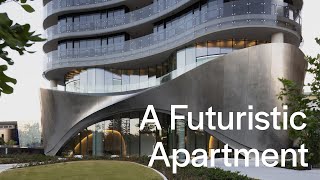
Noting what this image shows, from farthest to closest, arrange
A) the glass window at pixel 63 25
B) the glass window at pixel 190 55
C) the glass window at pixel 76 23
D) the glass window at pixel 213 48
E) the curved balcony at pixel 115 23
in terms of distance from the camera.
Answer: the glass window at pixel 63 25, the glass window at pixel 76 23, the curved balcony at pixel 115 23, the glass window at pixel 190 55, the glass window at pixel 213 48

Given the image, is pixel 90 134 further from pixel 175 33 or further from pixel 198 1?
pixel 198 1

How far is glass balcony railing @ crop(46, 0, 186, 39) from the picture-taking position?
39.3 meters

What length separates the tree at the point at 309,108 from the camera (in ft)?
35.5

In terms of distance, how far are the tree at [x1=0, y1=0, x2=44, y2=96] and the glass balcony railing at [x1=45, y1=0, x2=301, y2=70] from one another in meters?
30.2

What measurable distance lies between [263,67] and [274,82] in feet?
4.47

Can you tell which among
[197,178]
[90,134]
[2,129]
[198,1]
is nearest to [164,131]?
[90,134]

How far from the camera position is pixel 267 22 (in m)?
32.1

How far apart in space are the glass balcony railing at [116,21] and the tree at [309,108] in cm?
1992

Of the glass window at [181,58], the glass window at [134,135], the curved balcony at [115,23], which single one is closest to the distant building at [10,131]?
the curved balcony at [115,23]

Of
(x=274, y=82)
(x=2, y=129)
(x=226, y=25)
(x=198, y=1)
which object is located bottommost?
(x=2, y=129)

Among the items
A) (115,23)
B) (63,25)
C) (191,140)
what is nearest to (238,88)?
(191,140)

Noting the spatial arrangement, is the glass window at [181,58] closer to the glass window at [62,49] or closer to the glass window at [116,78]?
the glass window at [116,78]

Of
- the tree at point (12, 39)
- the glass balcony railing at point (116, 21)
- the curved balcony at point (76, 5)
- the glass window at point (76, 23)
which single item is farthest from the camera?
the glass window at point (76, 23)

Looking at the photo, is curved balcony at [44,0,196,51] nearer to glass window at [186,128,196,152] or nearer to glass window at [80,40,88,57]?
glass window at [80,40,88,57]
